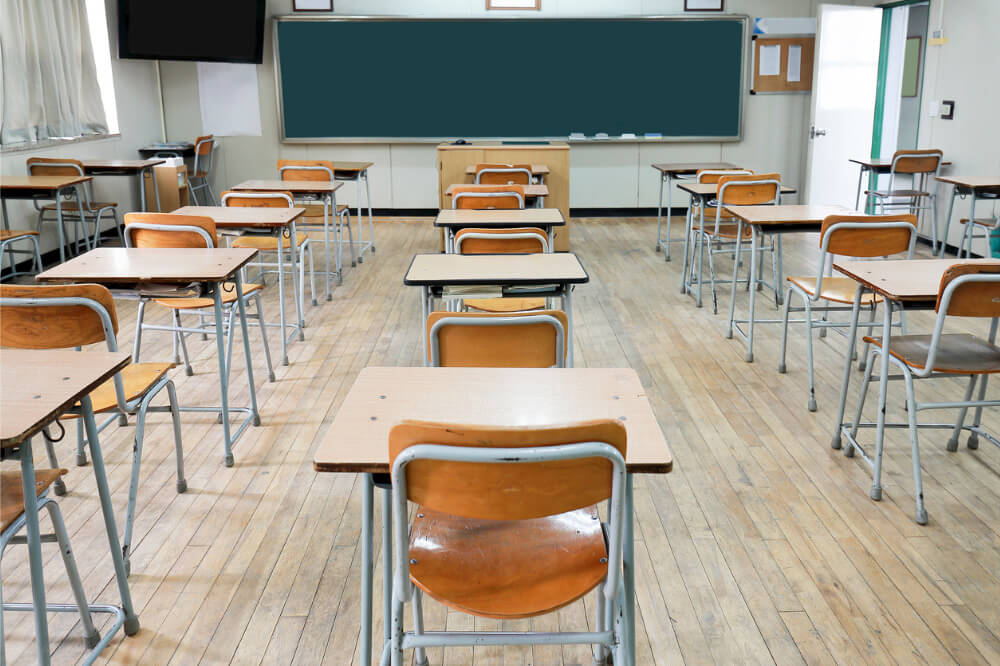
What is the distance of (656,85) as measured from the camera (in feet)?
30.4

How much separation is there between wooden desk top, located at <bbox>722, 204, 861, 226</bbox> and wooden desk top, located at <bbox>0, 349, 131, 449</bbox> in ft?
10.5

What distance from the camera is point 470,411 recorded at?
179 centimetres

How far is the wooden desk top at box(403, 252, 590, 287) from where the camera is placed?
9.63 ft

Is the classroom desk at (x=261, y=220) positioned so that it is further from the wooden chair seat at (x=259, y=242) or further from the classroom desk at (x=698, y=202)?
the classroom desk at (x=698, y=202)

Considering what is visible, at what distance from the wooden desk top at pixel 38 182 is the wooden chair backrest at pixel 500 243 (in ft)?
12.3

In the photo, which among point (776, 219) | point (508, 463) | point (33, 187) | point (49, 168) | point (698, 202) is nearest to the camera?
point (508, 463)

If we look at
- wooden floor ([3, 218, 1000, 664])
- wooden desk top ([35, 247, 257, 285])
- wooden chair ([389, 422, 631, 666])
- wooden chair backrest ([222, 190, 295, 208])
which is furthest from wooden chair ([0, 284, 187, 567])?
wooden chair backrest ([222, 190, 295, 208])

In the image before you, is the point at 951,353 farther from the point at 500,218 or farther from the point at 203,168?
the point at 203,168

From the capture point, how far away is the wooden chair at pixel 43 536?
6.16 ft

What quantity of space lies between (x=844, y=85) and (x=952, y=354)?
20.7ft

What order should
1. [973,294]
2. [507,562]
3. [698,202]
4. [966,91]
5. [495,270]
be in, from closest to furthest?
[507,562] → [973,294] → [495,270] → [698,202] → [966,91]

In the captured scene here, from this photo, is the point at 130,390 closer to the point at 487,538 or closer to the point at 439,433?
the point at 487,538

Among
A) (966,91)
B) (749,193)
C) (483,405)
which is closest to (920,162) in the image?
(966,91)

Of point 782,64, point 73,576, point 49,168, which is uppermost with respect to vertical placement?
point 782,64
